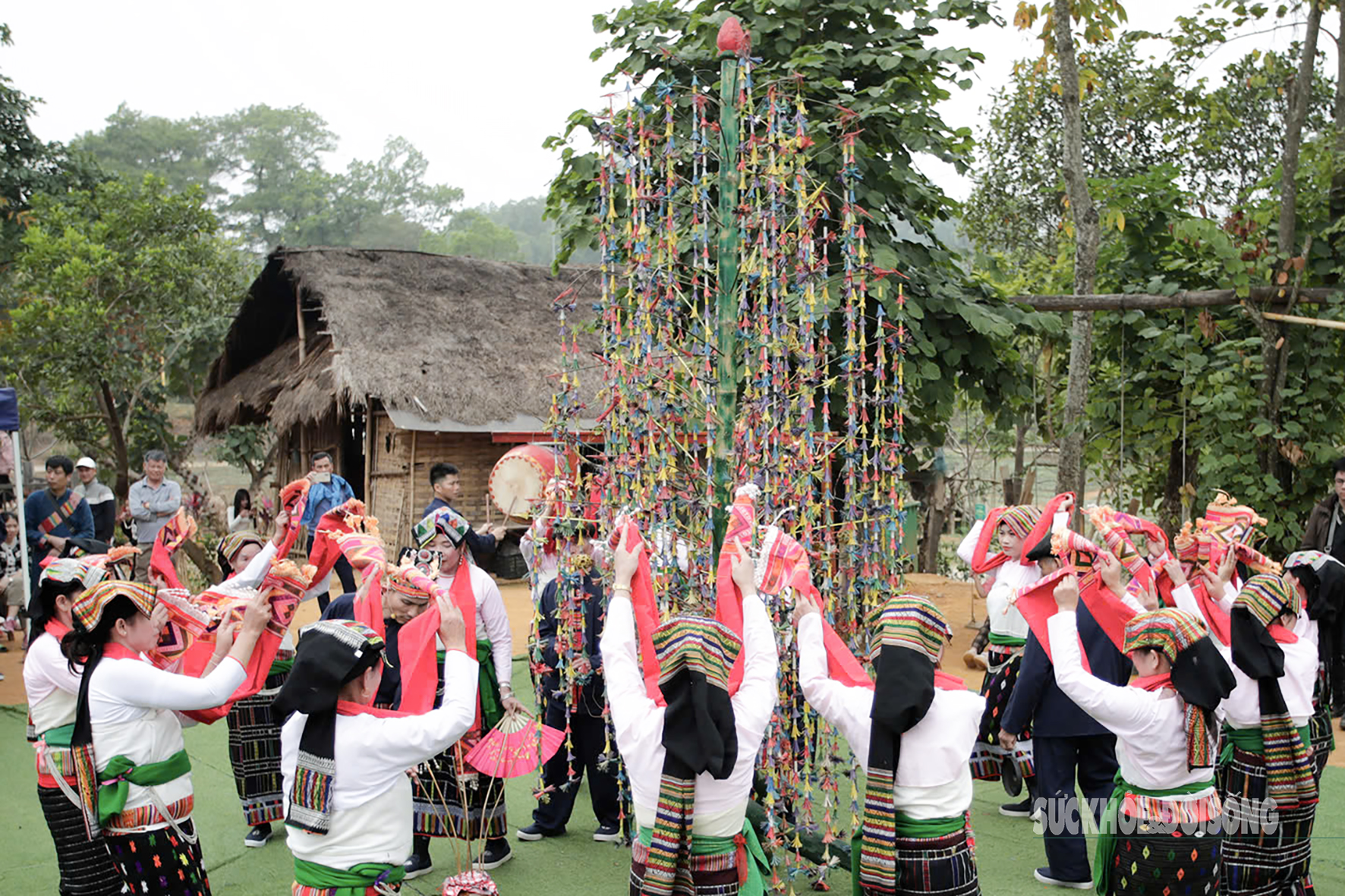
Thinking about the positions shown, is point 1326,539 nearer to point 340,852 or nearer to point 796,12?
point 796,12

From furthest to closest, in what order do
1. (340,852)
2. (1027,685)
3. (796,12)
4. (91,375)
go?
(91,375) < (796,12) < (1027,685) < (340,852)

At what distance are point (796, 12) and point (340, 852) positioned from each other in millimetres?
5595

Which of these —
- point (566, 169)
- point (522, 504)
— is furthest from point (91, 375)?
point (566, 169)

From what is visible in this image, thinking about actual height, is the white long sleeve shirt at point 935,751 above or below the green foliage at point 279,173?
below

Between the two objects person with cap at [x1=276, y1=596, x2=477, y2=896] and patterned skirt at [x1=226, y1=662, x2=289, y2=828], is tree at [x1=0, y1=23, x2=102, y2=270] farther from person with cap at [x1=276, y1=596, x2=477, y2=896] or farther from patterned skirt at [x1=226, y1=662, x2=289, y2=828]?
person with cap at [x1=276, y1=596, x2=477, y2=896]

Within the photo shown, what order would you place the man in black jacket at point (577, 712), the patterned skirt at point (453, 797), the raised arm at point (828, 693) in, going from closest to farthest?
the raised arm at point (828, 693)
the man in black jacket at point (577, 712)
the patterned skirt at point (453, 797)

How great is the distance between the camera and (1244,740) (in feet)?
13.1

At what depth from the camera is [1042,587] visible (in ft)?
12.5

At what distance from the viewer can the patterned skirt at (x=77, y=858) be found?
11.3 feet

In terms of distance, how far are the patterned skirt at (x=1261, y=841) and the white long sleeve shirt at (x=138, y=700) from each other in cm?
337

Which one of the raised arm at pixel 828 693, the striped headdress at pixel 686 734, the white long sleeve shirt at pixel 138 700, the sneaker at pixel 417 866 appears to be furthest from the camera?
the sneaker at pixel 417 866

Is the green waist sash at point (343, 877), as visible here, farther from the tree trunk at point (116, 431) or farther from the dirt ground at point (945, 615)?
the tree trunk at point (116, 431)

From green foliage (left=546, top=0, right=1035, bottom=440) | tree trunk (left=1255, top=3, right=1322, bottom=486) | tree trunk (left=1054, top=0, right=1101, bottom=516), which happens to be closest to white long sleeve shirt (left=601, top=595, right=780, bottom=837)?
green foliage (left=546, top=0, right=1035, bottom=440)

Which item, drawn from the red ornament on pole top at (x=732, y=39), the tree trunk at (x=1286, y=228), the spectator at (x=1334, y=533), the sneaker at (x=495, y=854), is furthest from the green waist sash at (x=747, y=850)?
the tree trunk at (x=1286, y=228)
